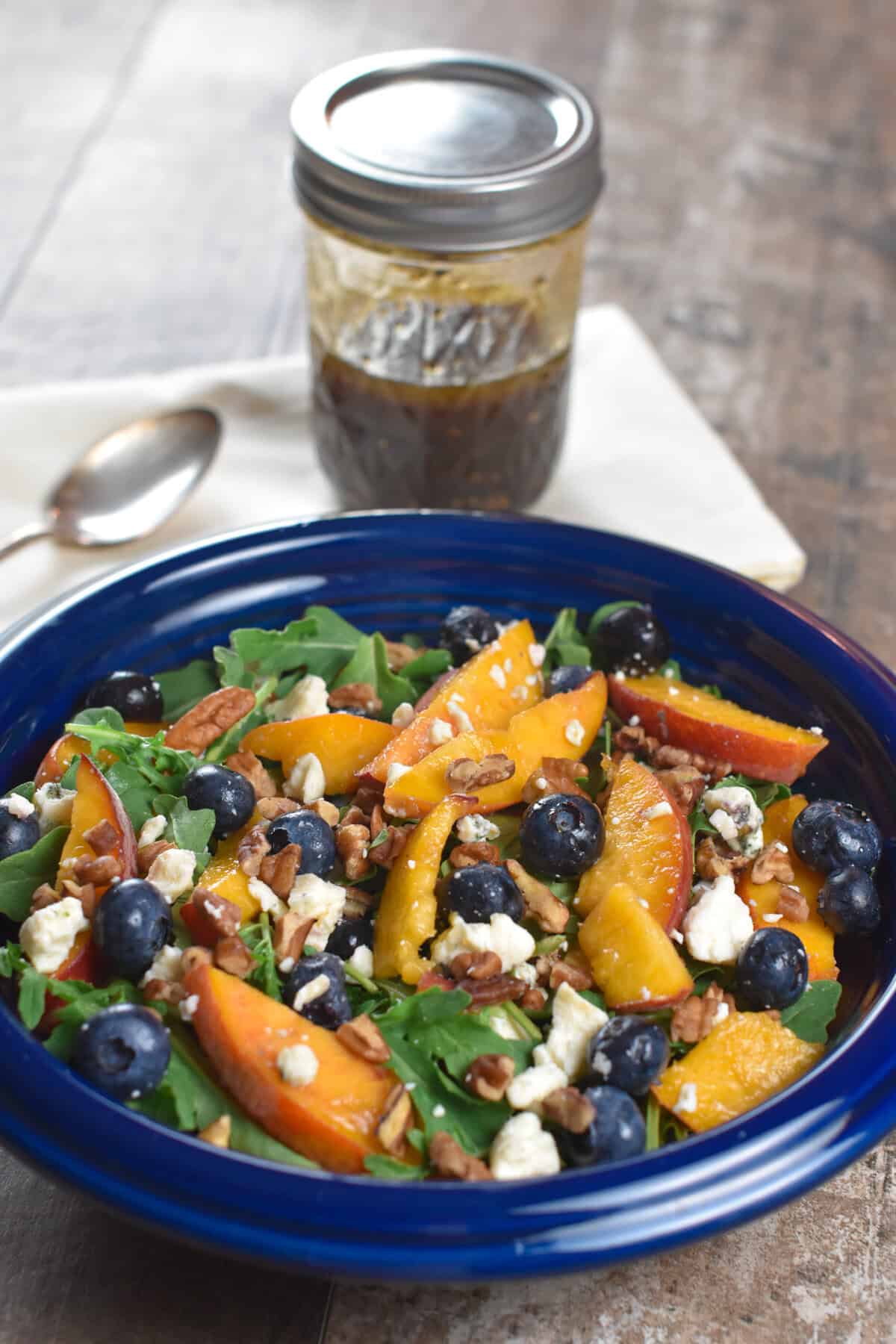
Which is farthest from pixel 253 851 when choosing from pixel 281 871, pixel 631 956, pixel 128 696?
pixel 631 956

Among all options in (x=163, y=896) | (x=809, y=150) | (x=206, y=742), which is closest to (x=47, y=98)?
(x=809, y=150)

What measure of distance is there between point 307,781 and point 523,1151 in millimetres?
628

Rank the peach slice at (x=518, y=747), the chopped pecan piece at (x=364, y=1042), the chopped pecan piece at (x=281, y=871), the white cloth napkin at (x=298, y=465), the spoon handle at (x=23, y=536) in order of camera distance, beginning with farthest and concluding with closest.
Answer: the white cloth napkin at (x=298, y=465) → the spoon handle at (x=23, y=536) → the peach slice at (x=518, y=747) → the chopped pecan piece at (x=281, y=871) → the chopped pecan piece at (x=364, y=1042)

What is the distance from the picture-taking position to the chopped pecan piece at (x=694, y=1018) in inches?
65.4

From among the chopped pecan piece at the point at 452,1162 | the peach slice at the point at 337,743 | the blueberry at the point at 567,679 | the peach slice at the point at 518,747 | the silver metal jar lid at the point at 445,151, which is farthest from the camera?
the silver metal jar lid at the point at 445,151

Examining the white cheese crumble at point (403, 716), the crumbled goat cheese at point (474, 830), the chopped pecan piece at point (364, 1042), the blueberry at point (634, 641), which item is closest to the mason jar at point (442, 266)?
the blueberry at point (634, 641)

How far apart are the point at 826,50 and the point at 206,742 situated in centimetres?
409

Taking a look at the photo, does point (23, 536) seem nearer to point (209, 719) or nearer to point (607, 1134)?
point (209, 719)

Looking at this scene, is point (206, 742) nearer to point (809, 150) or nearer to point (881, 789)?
point (881, 789)

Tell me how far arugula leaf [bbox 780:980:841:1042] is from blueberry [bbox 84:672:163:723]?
970 millimetres

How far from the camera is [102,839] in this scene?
1760mm

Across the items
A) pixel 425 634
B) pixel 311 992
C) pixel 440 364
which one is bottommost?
pixel 425 634

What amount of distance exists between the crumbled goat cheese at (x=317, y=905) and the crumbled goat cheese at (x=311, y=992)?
0.08 metres

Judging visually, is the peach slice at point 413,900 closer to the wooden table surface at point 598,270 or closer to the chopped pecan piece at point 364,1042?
the chopped pecan piece at point 364,1042
